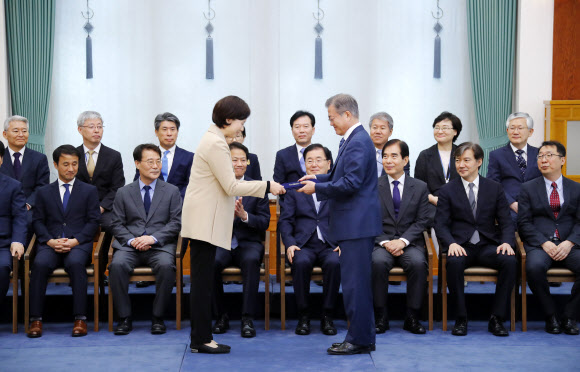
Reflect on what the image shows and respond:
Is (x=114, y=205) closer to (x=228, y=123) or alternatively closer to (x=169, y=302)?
(x=169, y=302)

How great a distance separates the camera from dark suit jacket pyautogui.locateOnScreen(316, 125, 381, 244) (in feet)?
13.3

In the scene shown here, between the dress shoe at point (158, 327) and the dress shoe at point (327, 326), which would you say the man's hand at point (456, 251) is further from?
the dress shoe at point (158, 327)

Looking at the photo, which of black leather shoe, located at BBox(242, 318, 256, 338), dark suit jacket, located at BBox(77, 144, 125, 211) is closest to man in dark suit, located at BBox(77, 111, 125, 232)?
dark suit jacket, located at BBox(77, 144, 125, 211)

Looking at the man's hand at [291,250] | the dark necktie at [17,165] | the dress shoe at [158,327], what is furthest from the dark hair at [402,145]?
the dark necktie at [17,165]

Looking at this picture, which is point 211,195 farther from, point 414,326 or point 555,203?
point 555,203

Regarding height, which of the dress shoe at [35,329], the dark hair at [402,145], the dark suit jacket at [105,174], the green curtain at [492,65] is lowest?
the dress shoe at [35,329]

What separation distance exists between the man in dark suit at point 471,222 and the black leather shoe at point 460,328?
13 millimetres

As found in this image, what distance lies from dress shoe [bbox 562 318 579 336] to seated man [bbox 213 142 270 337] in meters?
2.02

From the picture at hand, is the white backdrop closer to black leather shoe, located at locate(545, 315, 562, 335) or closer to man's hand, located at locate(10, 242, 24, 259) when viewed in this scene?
man's hand, located at locate(10, 242, 24, 259)

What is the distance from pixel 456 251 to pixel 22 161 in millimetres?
3229

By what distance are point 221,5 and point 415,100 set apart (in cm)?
208

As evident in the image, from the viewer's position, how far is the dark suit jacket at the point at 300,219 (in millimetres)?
5012

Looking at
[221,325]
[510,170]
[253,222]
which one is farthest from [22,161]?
[510,170]

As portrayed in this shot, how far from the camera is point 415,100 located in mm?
7094
